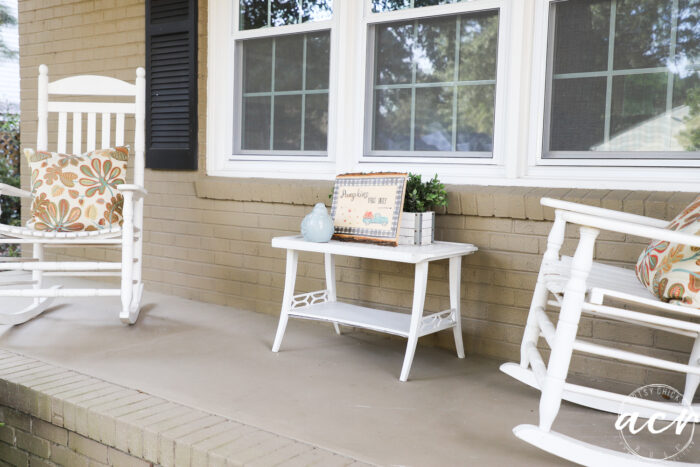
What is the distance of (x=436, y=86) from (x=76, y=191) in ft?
5.37

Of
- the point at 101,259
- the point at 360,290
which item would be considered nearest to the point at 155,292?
the point at 101,259

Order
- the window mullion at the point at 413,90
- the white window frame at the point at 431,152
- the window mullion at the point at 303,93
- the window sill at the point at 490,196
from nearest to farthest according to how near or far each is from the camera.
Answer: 1. the window sill at the point at 490,196
2. the white window frame at the point at 431,152
3. the window mullion at the point at 413,90
4. the window mullion at the point at 303,93

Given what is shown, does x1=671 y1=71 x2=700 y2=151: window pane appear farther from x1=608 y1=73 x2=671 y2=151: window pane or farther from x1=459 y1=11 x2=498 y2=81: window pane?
x1=459 y1=11 x2=498 y2=81: window pane

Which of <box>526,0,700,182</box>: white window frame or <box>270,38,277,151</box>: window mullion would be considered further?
<box>270,38,277,151</box>: window mullion

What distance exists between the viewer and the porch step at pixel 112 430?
1656 millimetres

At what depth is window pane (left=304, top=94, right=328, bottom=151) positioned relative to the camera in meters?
3.16

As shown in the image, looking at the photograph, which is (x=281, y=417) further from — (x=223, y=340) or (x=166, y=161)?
(x=166, y=161)

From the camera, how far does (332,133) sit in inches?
122

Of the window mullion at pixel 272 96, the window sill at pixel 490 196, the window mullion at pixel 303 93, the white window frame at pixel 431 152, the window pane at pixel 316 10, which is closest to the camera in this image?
the window sill at pixel 490 196

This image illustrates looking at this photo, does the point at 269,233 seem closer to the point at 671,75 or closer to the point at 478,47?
the point at 478,47

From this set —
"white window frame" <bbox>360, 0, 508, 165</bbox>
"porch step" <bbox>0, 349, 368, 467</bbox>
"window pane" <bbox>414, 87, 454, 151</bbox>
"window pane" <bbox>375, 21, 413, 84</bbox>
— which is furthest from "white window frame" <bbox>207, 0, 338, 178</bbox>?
"porch step" <bbox>0, 349, 368, 467</bbox>

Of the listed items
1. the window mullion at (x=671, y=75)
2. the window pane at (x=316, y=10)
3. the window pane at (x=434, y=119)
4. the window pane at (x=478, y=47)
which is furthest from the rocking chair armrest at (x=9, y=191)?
the window mullion at (x=671, y=75)

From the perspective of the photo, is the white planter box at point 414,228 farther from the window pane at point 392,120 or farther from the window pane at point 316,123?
the window pane at point 316,123
